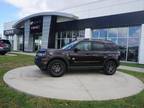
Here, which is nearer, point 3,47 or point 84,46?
point 84,46

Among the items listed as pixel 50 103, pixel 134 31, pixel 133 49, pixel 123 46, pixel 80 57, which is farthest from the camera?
pixel 123 46

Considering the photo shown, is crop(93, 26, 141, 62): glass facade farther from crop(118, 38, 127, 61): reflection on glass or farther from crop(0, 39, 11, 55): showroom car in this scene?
crop(0, 39, 11, 55): showroom car

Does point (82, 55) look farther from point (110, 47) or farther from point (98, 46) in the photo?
point (110, 47)

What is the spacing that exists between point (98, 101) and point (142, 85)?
343 centimetres

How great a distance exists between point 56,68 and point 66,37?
67.0ft

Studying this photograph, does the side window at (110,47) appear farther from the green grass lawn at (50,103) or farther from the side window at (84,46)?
the green grass lawn at (50,103)

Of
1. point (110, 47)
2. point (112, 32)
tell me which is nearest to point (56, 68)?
point (110, 47)

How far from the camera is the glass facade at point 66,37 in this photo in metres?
27.9

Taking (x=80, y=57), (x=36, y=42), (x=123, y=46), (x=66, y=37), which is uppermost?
(x=66, y=37)

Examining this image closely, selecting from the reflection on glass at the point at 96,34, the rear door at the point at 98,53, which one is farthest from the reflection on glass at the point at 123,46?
the rear door at the point at 98,53

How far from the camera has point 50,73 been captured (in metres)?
9.82

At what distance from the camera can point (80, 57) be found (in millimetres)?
10391

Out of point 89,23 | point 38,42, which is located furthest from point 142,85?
point 38,42

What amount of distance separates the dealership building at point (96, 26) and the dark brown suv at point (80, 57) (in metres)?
9.96
